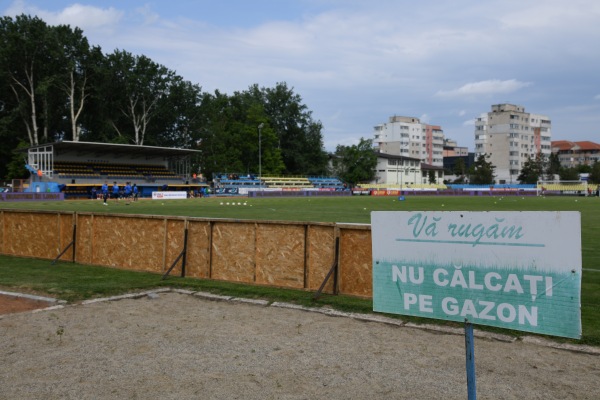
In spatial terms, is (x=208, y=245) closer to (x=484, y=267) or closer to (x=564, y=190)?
(x=484, y=267)

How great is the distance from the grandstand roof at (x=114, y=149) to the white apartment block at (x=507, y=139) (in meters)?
108

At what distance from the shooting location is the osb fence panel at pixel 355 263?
9.66 metres

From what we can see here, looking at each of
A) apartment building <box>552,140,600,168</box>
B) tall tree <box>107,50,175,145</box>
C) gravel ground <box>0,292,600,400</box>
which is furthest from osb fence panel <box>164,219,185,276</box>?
apartment building <box>552,140,600,168</box>

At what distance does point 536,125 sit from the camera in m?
164

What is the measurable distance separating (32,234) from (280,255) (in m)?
8.36

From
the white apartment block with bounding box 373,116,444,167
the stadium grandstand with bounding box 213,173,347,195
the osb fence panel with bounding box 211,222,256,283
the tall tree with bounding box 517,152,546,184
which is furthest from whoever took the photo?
the white apartment block with bounding box 373,116,444,167

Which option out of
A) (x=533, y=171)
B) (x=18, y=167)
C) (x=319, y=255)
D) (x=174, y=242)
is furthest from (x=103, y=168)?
(x=533, y=171)

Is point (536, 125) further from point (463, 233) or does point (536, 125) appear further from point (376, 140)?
point (463, 233)

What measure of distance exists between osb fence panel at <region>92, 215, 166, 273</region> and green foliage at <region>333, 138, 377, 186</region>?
11202cm

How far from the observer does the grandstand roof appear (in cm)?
6381

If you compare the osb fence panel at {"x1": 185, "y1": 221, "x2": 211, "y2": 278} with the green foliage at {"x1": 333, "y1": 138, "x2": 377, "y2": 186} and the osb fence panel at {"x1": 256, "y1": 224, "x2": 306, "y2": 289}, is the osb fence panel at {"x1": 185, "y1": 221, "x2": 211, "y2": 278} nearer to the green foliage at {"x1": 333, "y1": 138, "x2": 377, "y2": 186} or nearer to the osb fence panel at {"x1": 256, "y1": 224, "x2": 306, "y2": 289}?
the osb fence panel at {"x1": 256, "y1": 224, "x2": 306, "y2": 289}

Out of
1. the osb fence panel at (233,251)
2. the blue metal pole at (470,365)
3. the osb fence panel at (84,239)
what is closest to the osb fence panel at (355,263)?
the osb fence panel at (233,251)

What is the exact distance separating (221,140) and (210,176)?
24.8ft

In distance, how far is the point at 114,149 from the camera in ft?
227
